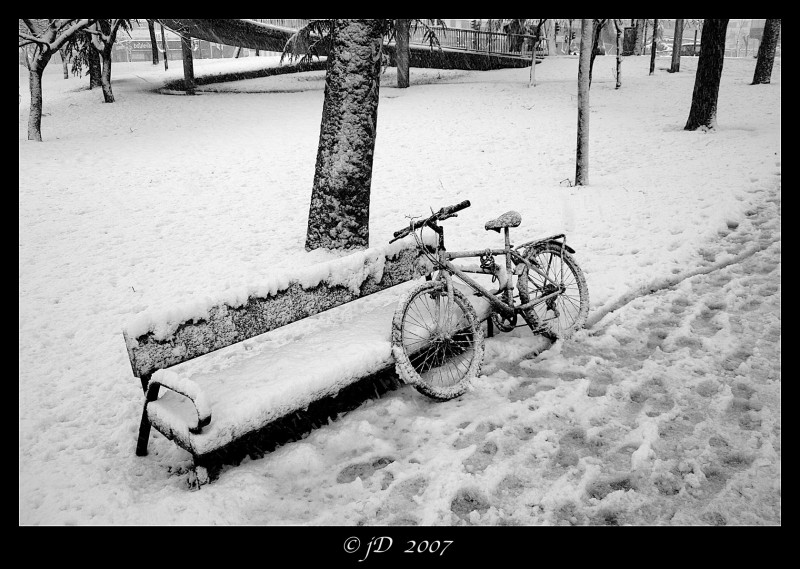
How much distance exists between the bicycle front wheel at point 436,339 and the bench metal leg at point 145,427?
1.49m

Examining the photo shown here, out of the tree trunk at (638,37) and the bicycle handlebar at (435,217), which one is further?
the tree trunk at (638,37)

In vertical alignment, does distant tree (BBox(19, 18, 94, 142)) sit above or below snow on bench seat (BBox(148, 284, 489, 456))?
above

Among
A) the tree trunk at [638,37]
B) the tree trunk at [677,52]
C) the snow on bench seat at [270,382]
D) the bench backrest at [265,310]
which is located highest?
the tree trunk at [638,37]

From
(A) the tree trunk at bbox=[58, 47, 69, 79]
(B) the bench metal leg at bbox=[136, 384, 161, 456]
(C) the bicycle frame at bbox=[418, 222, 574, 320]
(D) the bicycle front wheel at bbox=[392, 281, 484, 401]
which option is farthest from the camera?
(A) the tree trunk at bbox=[58, 47, 69, 79]

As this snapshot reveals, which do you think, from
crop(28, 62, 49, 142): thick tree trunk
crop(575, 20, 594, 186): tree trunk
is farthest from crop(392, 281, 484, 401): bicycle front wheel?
crop(28, 62, 49, 142): thick tree trunk

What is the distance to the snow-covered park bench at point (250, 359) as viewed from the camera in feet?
9.86

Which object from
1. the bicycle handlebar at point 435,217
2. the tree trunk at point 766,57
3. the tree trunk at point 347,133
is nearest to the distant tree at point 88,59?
the tree trunk at point 347,133

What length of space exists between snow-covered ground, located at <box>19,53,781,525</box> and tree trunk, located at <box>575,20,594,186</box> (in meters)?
0.32

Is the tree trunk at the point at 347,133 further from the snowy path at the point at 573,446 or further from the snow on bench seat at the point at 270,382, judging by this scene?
the snowy path at the point at 573,446

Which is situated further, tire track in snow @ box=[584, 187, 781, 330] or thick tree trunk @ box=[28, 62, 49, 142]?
thick tree trunk @ box=[28, 62, 49, 142]

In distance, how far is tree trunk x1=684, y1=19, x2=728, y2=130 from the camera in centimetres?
1102

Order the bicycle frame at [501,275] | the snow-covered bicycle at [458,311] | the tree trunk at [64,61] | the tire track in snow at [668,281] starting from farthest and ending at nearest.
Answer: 1. the tree trunk at [64,61]
2. the tire track in snow at [668,281]
3. the bicycle frame at [501,275]
4. the snow-covered bicycle at [458,311]

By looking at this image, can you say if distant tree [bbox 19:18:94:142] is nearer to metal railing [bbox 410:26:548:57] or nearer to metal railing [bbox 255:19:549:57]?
metal railing [bbox 255:19:549:57]
